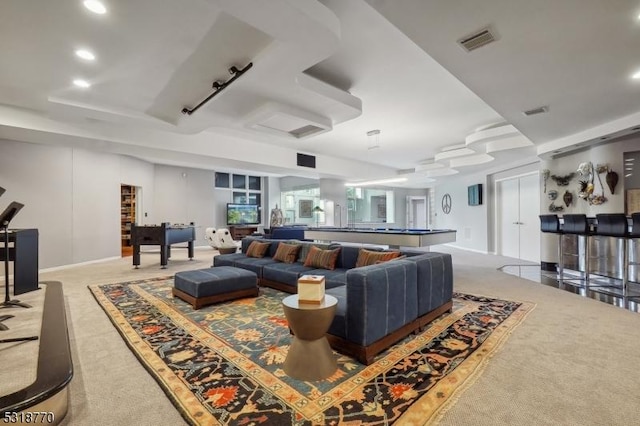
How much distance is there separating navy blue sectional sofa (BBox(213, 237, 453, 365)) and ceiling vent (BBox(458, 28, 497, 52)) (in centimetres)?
201

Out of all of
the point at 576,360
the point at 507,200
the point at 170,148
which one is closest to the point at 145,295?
the point at 170,148

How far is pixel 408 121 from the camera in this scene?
5.76 metres

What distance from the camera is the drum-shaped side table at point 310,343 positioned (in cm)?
218

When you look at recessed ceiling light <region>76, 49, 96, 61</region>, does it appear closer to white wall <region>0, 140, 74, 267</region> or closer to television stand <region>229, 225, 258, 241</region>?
white wall <region>0, 140, 74, 267</region>

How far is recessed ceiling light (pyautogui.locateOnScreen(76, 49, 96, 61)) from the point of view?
3.22 m

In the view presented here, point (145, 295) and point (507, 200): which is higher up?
point (507, 200)

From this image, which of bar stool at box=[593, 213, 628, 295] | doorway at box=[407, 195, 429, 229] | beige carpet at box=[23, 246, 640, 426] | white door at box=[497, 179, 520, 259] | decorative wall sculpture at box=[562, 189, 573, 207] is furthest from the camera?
doorway at box=[407, 195, 429, 229]

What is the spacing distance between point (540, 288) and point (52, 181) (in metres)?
9.75

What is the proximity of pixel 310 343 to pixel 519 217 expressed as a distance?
846cm

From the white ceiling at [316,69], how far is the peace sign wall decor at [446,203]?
6.00m

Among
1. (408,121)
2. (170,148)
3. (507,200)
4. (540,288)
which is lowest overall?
(540,288)

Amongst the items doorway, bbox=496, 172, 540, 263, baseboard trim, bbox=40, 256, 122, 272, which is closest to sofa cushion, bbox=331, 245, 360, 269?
doorway, bbox=496, 172, 540, 263

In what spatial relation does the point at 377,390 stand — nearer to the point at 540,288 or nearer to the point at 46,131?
the point at 540,288

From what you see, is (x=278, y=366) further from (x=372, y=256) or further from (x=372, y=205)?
(x=372, y=205)
